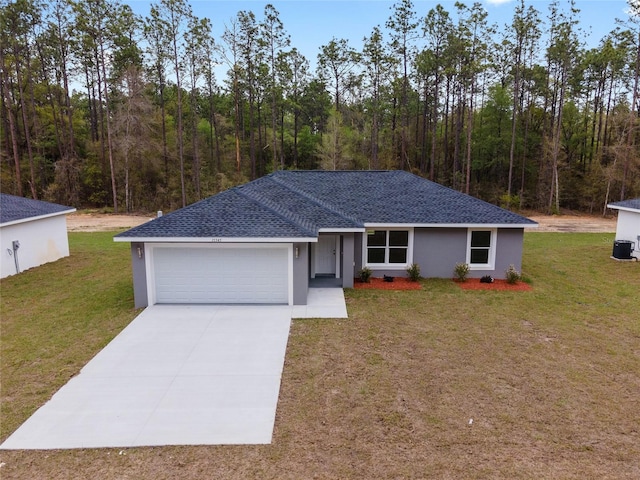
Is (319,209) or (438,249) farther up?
(319,209)

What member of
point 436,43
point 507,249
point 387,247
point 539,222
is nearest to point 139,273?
point 387,247

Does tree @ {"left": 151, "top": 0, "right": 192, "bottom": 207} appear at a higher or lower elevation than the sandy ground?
higher

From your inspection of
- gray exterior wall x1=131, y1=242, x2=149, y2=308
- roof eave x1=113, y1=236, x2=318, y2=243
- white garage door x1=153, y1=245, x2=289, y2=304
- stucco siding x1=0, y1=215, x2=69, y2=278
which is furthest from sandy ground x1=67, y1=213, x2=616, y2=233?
roof eave x1=113, y1=236, x2=318, y2=243

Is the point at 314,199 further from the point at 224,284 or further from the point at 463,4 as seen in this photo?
the point at 463,4

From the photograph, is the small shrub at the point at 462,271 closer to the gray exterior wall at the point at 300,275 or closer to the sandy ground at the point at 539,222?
the gray exterior wall at the point at 300,275

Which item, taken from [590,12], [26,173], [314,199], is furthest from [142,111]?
[590,12]

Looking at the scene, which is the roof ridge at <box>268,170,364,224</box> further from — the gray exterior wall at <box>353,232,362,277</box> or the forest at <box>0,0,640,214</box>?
the forest at <box>0,0,640,214</box>

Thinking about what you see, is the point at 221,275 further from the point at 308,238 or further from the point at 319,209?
the point at 319,209
